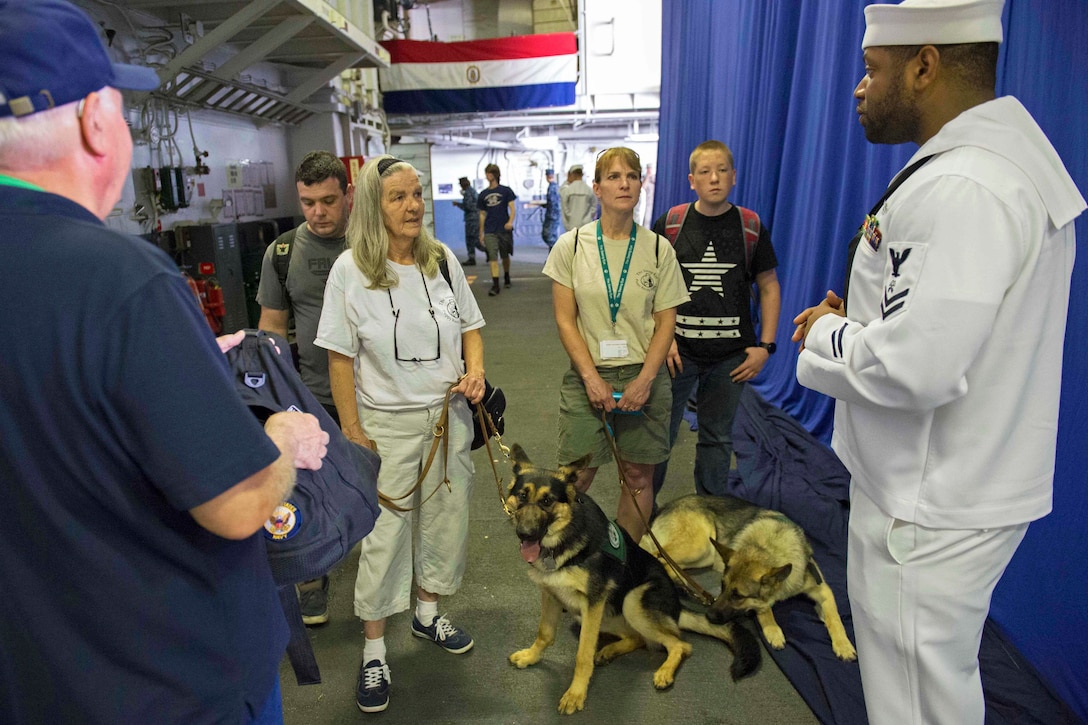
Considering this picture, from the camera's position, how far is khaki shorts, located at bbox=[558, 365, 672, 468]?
10.2 ft

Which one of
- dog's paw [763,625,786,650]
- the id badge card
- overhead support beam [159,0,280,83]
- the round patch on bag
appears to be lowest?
dog's paw [763,625,786,650]

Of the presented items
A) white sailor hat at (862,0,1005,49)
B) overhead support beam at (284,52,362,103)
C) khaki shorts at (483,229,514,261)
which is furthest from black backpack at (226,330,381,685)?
khaki shorts at (483,229,514,261)

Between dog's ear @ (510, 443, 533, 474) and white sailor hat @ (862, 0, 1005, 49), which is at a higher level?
white sailor hat @ (862, 0, 1005, 49)

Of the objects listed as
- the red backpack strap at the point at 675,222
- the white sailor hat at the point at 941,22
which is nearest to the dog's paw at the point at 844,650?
the red backpack strap at the point at 675,222

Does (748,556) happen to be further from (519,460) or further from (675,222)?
(675,222)

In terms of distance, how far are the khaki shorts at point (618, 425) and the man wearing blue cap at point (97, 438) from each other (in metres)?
2.11

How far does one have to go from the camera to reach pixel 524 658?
9.21 feet

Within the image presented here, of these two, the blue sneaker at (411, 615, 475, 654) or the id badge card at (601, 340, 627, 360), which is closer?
the blue sneaker at (411, 615, 475, 654)

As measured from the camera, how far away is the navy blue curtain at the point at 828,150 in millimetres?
2424

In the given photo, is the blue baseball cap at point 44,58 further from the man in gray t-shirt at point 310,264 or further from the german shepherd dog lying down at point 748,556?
the german shepherd dog lying down at point 748,556

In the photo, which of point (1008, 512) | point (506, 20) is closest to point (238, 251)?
point (1008, 512)

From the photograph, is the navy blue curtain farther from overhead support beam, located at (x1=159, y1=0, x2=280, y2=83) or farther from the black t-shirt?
overhead support beam, located at (x1=159, y1=0, x2=280, y2=83)

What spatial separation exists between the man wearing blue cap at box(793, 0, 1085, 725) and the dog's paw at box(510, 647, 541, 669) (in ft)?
4.82

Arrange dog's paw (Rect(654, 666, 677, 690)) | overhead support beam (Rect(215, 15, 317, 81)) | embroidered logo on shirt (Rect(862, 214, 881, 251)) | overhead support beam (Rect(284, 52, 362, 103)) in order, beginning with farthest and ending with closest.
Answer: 1. overhead support beam (Rect(284, 52, 362, 103))
2. overhead support beam (Rect(215, 15, 317, 81))
3. dog's paw (Rect(654, 666, 677, 690))
4. embroidered logo on shirt (Rect(862, 214, 881, 251))
